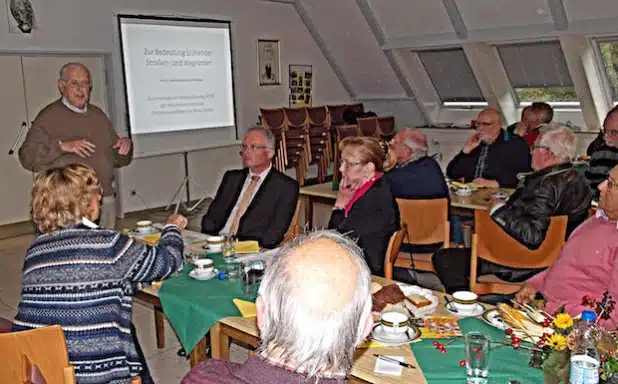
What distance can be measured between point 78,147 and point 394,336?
2.60 metres

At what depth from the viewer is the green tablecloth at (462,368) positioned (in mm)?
1665

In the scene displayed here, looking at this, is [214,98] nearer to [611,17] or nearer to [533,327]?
[611,17]

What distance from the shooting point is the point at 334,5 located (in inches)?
362

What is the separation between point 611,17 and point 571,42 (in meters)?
0.59

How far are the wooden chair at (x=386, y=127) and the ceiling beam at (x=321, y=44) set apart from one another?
1135 millimetres

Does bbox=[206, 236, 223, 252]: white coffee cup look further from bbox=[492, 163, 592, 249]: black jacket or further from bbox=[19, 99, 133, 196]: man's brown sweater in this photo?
bbox=[492, 163, 592, 249]: black jacket

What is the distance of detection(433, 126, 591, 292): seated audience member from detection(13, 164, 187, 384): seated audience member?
6.44ft

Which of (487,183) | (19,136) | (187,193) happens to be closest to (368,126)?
(187,193)

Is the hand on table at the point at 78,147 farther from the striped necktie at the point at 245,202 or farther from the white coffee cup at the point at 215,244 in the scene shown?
the white coffee cup at the point at 215,244

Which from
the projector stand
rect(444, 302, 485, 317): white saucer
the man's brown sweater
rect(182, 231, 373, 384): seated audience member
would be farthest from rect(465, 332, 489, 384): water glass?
the projector stand

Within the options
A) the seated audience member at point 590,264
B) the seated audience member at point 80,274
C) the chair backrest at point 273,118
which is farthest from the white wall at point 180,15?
the seated audience member at point 590,264

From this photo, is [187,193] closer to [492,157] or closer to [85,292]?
[492,157]

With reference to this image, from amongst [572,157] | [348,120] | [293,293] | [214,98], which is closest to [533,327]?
[293,293]

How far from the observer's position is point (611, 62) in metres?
7.97
